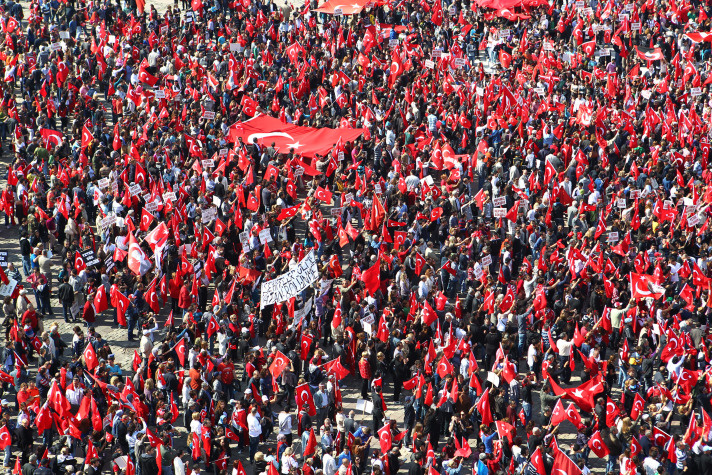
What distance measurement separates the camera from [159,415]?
21.1 m

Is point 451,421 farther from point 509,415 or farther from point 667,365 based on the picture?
point 667,365

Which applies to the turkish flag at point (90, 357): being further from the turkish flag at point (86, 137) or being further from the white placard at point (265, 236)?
the turkish flag at point (86, 137)

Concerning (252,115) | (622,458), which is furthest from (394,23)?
(622,458)

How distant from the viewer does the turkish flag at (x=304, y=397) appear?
2170 centimetres

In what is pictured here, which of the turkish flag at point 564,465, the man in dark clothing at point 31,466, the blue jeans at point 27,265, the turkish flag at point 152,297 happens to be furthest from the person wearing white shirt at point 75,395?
the turkish flag at point 564,465

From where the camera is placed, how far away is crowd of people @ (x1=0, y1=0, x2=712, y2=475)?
21.3 metres

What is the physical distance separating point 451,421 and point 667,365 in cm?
487

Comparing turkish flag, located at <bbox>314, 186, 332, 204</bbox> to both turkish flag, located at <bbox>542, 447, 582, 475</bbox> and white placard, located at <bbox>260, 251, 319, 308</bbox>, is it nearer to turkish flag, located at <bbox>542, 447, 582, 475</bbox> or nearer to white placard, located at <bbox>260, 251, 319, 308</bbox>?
white placard, located at <bbox>260, 251, 319, 308</bbox>

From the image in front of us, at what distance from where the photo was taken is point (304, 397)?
21812 millimetres

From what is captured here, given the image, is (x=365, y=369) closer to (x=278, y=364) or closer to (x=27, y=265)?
(x=278, y=364)

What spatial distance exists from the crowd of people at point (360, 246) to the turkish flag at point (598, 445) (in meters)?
0.07

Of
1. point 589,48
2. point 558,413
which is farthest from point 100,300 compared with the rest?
point 589,48

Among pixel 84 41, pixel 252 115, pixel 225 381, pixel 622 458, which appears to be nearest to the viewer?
pixel 622 458

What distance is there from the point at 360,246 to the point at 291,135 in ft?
25.1
